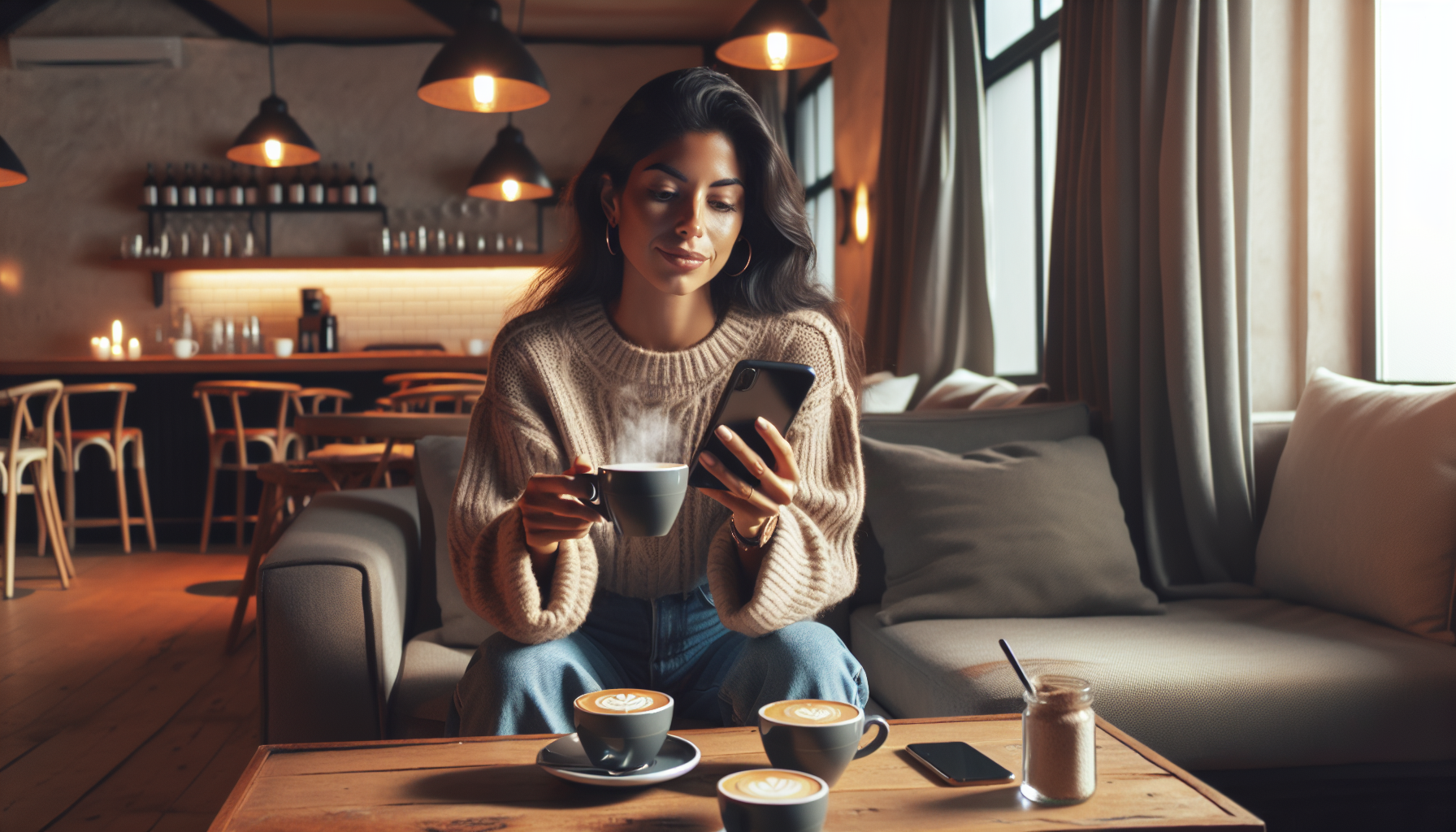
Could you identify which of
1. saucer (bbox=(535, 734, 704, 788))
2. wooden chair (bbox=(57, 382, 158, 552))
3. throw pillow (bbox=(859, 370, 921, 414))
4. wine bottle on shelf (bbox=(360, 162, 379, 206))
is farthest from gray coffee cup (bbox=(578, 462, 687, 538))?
wine bottle on shelf (bbox=(360, 162, 379, 206))

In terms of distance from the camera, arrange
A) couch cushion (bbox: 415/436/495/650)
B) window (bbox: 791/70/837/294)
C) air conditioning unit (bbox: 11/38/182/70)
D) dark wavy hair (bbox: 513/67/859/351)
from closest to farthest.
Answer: dark wavy hair (bbox: 513/67/859/351) → couch cushion (bbox: 415/436/495/650) → window (bbox: 791/70/837/294) → air conditioning unit (bbox: 11/38/182/70)

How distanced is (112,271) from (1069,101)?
641 cm

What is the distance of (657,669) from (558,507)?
354 mm

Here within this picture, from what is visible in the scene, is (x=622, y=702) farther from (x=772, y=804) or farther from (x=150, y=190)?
(x=150, y=190)

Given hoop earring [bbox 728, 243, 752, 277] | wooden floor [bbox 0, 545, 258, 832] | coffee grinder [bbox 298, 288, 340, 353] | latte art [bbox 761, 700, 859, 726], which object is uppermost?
coffee grinder [bbox 298, 288, 340, 353]

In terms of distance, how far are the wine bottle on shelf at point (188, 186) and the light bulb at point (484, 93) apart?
428 centimetres

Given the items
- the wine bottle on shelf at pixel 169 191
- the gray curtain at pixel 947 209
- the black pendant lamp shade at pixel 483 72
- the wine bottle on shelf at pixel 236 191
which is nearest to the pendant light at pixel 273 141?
the black pendant lamp shade at pixel 483 72

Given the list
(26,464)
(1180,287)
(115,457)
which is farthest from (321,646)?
(115,457)

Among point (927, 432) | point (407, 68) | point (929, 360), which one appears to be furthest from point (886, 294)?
point (407, 68)

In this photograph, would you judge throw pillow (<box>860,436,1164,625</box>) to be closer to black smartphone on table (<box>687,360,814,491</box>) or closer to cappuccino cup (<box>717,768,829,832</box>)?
black smartphone on table (<box>687,360,814,491</box>)

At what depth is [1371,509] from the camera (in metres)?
1.75

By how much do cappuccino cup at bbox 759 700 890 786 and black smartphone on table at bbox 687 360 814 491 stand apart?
318 mm

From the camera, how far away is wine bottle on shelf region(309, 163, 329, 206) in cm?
686

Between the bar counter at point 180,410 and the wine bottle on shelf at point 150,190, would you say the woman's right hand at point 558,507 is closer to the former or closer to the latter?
the bar counter at point 180,410
